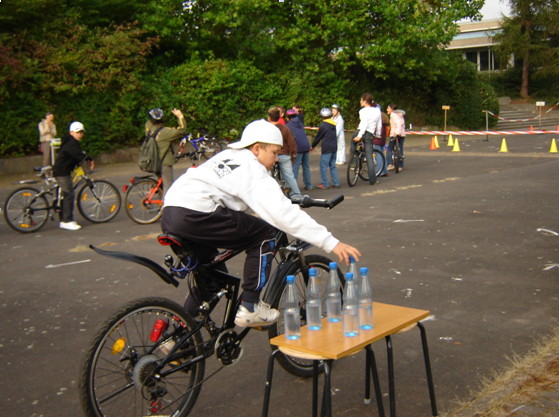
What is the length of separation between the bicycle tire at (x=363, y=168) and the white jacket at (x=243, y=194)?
11067mm

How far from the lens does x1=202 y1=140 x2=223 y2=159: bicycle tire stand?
20.8 m

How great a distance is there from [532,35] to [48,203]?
41895 mm

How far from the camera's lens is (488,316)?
5.34 metres

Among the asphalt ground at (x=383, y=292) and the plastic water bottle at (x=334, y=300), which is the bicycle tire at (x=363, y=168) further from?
the plastic water bottle at (x=334, y=300)

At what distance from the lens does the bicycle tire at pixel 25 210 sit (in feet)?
32.7

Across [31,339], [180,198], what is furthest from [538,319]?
[31,339]

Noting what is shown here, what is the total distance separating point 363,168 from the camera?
49.0 feet

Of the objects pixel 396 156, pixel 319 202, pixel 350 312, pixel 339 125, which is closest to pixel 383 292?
pixel 319 202

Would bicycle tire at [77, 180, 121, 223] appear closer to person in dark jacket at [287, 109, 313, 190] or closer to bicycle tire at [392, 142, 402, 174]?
person in dark jacket at [287, 109, 313, 190]

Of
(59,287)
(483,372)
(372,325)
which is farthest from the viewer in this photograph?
(59,287)

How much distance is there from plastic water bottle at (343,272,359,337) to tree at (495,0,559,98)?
4421cm

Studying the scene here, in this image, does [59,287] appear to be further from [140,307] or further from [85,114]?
[85,114]

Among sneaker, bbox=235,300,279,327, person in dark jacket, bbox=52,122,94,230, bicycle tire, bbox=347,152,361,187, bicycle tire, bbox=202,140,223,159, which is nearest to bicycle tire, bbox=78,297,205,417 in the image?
sneaker, bbox=235,300,279,327

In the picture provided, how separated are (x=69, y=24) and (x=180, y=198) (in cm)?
2030
